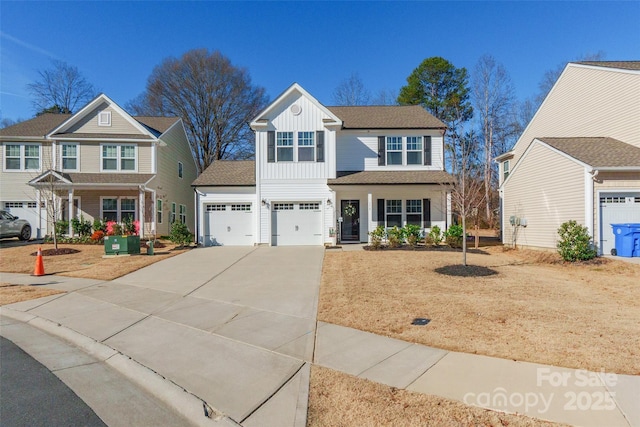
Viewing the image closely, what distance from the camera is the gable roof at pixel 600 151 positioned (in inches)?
526

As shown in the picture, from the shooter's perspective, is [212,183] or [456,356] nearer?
[456,356]

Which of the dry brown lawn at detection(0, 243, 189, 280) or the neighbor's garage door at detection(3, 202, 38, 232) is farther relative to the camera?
the neighbor's garage door at detection(3, 202, 38, 232)

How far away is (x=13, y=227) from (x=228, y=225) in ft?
39.3

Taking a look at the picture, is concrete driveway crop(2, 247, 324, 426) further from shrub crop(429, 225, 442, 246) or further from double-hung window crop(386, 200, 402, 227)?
double-hung window crop(386, 200, 402, 227)

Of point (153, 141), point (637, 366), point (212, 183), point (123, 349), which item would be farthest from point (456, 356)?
point (153, 141)

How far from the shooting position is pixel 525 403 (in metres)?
3.65

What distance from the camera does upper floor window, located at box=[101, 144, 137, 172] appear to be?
2225 cm

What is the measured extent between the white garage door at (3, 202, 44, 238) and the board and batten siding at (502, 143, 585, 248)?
27729 millimetres

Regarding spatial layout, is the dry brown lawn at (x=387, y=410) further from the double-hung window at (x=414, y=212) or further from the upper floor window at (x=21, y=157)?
the upper floor window at (x=21, y=157)

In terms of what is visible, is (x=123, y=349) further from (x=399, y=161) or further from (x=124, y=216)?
(x=124, y=216)

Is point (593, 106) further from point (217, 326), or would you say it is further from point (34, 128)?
point (34, 128)

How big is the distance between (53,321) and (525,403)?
7.60 metres

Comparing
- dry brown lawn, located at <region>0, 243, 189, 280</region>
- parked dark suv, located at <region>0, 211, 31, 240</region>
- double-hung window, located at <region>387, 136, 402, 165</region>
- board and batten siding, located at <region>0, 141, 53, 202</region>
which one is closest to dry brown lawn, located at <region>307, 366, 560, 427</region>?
dry brown lawn, located at <region>0, 243, 189, 280</region>

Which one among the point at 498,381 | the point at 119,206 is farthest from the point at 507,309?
the point at 119,206
